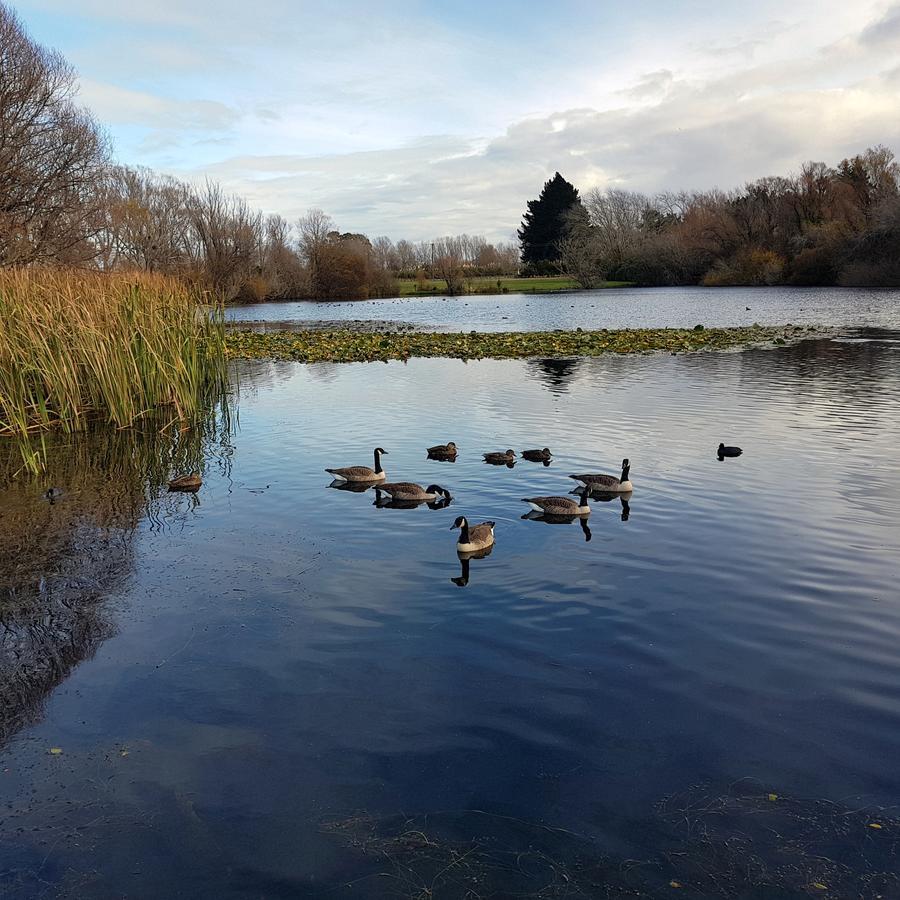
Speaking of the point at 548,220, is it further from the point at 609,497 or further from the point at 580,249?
the point at 609,497

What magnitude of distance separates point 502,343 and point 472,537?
76.1 ft

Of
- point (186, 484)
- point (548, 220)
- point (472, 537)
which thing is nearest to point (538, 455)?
point (472, 537)

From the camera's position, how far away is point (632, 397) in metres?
19.3

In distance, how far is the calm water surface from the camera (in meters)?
41.9

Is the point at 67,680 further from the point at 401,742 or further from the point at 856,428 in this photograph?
the point at 856,428

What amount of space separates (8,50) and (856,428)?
3489 centimetres

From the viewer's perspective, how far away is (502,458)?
12953 millimetres

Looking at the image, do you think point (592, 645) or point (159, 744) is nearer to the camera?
point (159, 744)

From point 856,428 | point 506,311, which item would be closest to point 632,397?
point 856,428

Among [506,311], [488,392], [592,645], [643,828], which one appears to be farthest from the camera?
[506,311]

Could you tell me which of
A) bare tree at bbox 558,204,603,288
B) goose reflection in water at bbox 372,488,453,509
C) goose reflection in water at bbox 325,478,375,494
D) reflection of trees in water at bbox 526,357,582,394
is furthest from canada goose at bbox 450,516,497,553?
bare tree at bbox 558,204,603,288

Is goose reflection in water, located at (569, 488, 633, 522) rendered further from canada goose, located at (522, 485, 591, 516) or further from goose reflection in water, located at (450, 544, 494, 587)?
goose reflection in water, located at (450, 544, 494, 587)

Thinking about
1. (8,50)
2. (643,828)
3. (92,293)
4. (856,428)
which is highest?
(8,50)

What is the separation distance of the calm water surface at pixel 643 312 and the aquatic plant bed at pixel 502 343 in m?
5.13
